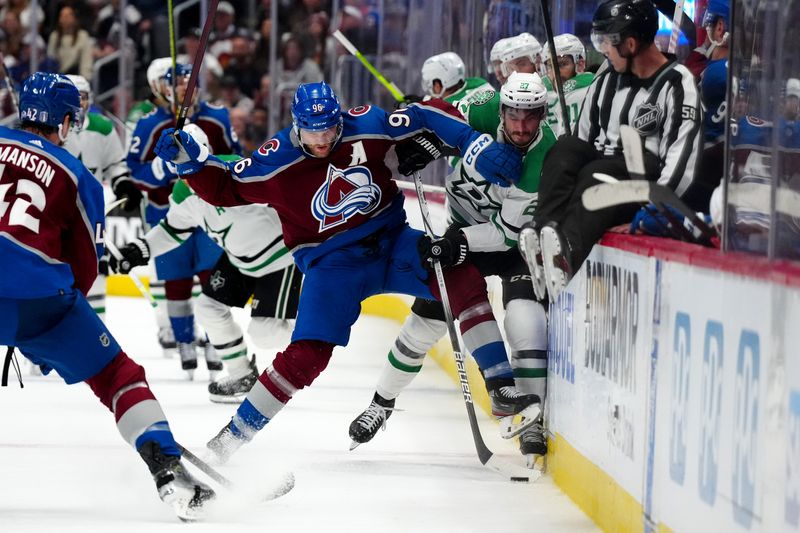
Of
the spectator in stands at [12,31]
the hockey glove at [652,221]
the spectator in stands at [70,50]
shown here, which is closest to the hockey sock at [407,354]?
the hockey glove at [652,221]

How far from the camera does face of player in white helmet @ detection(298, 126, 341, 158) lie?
405cm

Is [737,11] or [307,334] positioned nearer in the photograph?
[737,11]

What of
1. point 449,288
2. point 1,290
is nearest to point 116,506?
point 1,290

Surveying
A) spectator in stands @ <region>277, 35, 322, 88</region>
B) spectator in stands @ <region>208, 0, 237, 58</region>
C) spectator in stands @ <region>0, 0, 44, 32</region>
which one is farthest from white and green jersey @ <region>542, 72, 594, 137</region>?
spectator in stands @ <region>0, 0, 44, 32</region>

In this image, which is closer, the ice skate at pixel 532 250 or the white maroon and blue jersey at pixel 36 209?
the white maroon and blue jersey at pixel 36 209

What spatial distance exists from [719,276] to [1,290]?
1.70 metres

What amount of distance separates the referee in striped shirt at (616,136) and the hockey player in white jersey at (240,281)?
5.97 feet

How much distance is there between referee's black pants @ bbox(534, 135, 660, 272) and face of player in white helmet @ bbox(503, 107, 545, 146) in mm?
590

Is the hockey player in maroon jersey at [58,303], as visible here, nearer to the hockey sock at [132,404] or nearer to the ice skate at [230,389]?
the hockey sock at [132,404]

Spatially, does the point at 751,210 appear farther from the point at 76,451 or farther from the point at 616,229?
the point at 76,451

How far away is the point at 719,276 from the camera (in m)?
2.56

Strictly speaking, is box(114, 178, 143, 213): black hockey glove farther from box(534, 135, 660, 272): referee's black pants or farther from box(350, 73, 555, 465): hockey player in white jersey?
box(534, 135, 660, 272): referee's black pants

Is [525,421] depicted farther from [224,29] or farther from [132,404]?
[224,29]

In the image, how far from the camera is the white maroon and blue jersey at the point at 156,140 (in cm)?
666
